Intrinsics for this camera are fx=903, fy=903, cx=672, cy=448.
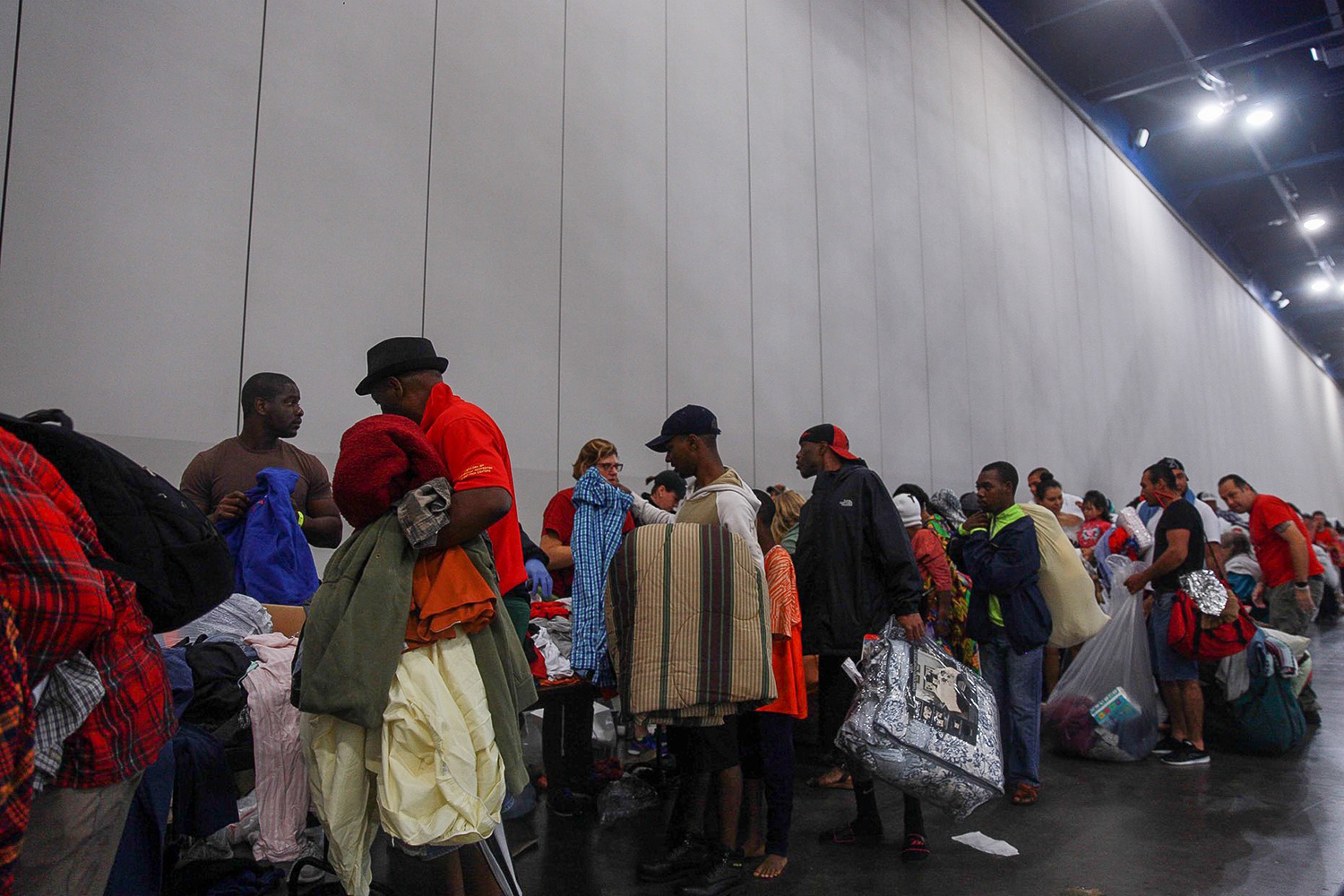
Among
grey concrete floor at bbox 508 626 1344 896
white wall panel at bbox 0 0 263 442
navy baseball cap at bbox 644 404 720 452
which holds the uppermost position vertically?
white wall panel at bbox 0 0 263 442

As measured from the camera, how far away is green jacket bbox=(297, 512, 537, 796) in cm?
208

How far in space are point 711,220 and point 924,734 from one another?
16.0ft

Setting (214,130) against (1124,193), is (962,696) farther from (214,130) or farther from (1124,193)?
(1124,193)

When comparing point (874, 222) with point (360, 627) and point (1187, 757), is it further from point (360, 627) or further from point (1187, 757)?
point (360, 627)

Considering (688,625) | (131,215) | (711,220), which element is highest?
(711,220)

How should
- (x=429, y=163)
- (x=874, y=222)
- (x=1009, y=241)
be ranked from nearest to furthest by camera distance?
(x=429, y=163) → (x=874, y=222) → (x=1009, y=241)

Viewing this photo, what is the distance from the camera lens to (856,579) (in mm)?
3758

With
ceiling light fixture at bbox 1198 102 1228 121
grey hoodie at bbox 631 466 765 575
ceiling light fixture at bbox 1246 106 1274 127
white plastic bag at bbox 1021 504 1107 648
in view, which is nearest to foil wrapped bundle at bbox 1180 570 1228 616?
white plastic bag at bbox 1021 504 1107 648

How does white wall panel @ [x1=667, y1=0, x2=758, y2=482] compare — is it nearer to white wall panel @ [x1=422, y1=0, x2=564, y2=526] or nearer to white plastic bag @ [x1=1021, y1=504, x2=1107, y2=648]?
white wall panel @ [x1=422, y1=0, x2=564, y2=526]

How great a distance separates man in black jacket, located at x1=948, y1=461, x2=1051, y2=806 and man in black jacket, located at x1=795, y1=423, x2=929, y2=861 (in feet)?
2.73

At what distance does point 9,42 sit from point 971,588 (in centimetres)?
484

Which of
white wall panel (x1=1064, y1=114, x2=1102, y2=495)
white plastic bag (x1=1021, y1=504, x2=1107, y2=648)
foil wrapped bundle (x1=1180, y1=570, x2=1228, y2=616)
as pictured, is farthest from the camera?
white wall panel (x1=1064, y1=114, x2=1102, y2=495)

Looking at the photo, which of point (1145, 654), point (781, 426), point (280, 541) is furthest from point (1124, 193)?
point (280, 541)

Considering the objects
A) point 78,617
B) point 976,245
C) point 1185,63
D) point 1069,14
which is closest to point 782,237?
point 976,245
